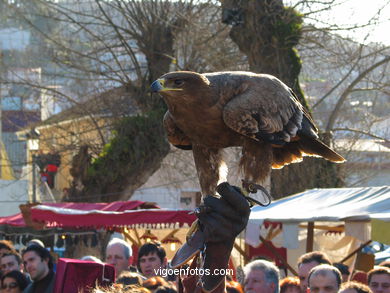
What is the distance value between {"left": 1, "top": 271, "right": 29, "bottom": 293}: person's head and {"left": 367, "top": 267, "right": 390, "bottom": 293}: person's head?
322 centimetres

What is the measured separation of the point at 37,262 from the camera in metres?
7.37

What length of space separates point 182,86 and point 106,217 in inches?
343

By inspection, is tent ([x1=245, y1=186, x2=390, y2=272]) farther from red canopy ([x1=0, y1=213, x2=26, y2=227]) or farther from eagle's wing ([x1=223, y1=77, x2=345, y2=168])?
red canopy ([x1=0, y1=213, x2=26, y2=227])

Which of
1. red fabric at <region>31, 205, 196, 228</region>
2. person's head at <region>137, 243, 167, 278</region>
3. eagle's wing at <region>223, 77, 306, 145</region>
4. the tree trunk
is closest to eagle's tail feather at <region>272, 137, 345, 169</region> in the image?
eagle's wing at <region>223, 77, 306, 145</region>

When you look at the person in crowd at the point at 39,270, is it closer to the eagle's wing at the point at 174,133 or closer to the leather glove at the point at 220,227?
the eagle's wing at the point at 174,133

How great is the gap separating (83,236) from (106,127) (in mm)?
4572

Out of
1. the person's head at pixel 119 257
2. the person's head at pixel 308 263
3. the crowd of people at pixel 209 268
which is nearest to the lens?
the crowd of people at pixel 209 268

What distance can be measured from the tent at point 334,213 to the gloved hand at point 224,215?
16.2 ft

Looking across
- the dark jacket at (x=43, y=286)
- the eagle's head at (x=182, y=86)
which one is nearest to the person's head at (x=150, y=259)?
the dark jacket at (x=43, y=286)

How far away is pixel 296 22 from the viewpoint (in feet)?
51.6

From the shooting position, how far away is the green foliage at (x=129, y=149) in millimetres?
19172

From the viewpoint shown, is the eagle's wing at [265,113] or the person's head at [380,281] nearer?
the eagle's wing at [265,113]

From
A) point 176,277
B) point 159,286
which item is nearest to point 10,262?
point 176,277

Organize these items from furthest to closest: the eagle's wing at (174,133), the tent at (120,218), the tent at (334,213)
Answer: the tent at (120,218), the tent at (334,213), the eagle's wing at (174,133)
